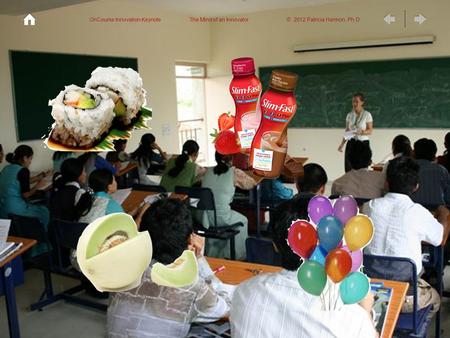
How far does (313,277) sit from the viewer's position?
750 mm

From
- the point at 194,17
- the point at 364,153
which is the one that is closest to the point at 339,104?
the point at 194,17

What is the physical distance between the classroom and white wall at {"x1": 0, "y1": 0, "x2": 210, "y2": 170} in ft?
0.08

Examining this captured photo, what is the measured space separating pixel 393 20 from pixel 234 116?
21.0 ft

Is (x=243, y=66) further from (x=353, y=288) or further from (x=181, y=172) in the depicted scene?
(x=181, y=172)

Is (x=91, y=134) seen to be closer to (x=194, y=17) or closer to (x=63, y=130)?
(x=63, y=130)

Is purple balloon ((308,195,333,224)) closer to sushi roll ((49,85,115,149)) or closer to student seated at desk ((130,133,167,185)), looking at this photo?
sushi roll ((49,85,115,149))

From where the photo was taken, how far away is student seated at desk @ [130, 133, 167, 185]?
16.1ft

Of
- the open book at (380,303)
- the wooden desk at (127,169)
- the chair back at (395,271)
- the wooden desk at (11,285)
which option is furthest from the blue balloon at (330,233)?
the wooden desk at (127,169)

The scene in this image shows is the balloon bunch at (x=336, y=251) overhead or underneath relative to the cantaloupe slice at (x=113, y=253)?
underneath

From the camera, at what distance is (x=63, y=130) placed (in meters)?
0.47

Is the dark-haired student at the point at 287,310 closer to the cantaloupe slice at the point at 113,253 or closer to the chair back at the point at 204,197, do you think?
the cantaloupe slice at the point at 113,253

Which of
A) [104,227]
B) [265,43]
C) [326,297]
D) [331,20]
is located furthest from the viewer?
[265,43]

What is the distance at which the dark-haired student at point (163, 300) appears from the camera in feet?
4.68

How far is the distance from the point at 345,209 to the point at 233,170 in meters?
2.90
